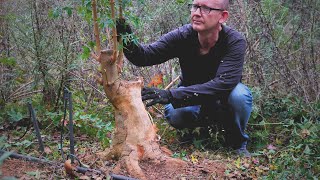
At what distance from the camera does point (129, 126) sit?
2852 mm

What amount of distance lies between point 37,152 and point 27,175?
0.52 m

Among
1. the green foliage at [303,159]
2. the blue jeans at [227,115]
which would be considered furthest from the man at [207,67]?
the green foliage at [303,159]

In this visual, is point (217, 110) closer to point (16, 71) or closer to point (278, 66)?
point (278, 66)

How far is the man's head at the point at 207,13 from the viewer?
3168mm

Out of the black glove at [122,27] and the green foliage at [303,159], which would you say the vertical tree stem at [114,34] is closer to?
the black glove at [122,27]

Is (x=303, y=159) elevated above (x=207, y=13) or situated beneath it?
situated beneath

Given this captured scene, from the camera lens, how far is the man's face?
10.4ft

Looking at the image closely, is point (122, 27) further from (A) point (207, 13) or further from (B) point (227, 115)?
(B) point (227, 115)

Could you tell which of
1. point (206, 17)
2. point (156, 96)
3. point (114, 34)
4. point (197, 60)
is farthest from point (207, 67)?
point (114, 34)

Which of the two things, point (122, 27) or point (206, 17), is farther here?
point (206, 17)

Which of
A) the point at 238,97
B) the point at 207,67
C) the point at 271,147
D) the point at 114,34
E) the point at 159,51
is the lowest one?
the point at 271,147

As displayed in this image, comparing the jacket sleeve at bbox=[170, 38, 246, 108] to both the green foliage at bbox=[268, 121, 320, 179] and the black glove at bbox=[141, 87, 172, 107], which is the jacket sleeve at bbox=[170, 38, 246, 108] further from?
the green foliage at bbox=[268, 121, 320, 179]

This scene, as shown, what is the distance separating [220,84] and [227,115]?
1.38ft

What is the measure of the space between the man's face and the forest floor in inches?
38.6
